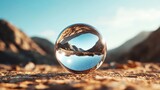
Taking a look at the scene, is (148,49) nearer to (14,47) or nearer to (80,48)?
(14,47)

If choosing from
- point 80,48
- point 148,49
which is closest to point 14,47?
point 148,49

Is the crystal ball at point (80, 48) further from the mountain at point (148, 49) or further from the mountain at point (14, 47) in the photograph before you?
the mountain at point (148, 49)

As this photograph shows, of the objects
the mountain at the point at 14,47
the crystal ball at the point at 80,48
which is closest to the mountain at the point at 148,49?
the mountain at the point at 14,47

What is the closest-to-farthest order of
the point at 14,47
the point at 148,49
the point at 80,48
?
the point at 80,48 → the point at 14,47 → the point at 148,49

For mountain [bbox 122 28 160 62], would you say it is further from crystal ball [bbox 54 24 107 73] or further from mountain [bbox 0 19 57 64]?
crystal ball [bbox 54 24 107 73]

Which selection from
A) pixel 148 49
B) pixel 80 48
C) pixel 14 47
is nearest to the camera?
pixel 80 48
